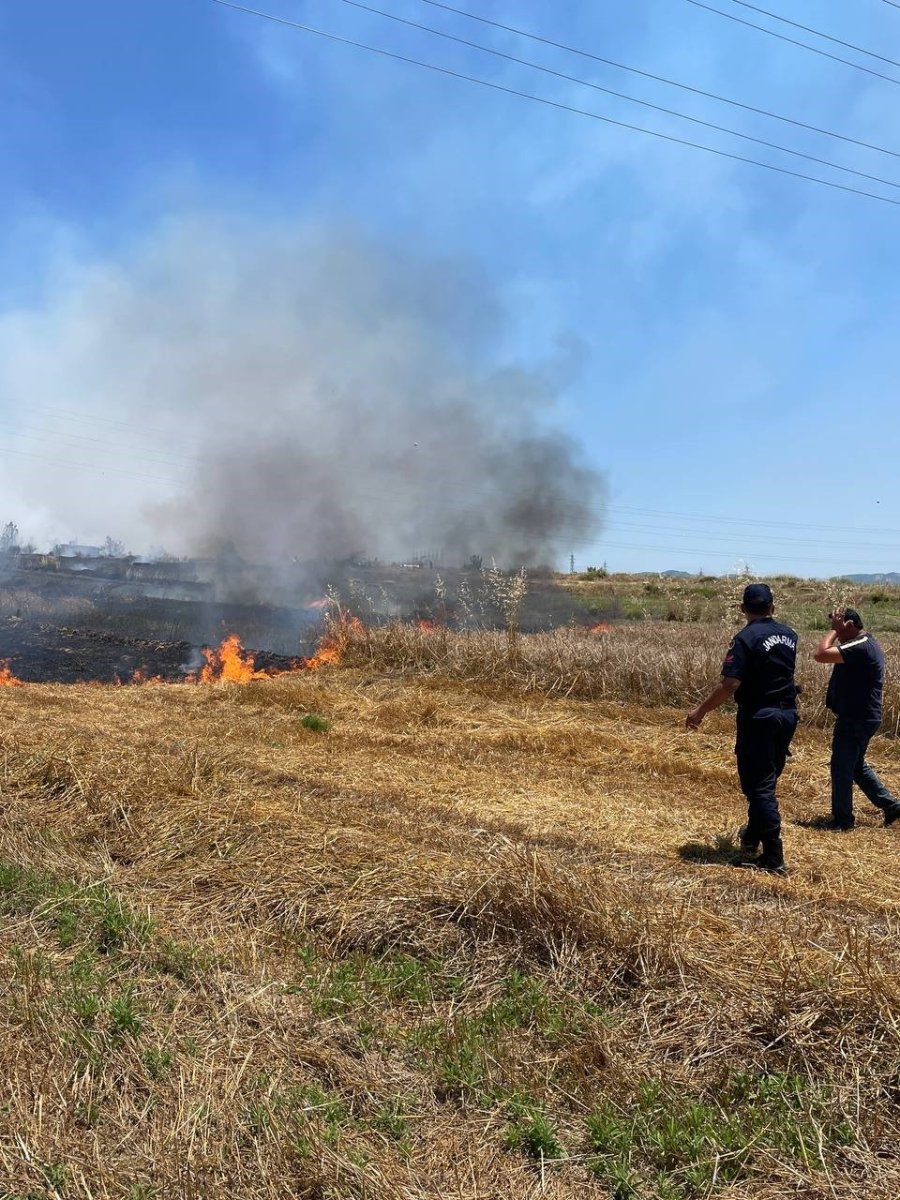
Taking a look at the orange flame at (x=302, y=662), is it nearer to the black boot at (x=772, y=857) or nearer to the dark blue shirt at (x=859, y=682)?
the dark blue shirt at (x=859, y=682)

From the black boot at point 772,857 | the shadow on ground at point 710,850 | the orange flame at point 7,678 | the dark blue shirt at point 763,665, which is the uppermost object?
the dark blue shirt at point 763,665

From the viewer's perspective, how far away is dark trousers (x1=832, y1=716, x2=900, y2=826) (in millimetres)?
7383

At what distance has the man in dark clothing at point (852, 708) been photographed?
290 inches

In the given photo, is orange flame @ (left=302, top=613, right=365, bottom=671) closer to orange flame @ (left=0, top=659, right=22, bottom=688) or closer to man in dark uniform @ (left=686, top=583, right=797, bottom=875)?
orange flame @ (left=0, top=659, right=22, bottom=688)

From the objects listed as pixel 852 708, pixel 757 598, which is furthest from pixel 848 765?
pixel 757 598

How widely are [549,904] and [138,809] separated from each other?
3478 mm

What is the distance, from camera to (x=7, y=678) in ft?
56.7

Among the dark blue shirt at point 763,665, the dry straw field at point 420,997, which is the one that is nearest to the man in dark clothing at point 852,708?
the dry straw field at point 420,997

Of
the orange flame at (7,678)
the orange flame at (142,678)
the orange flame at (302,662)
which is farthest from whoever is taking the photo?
the orange flame at (142,678)

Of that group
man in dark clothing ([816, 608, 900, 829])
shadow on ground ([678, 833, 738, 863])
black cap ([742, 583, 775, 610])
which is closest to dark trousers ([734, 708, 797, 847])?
shadow on ground ([678, 833, 738, 863])

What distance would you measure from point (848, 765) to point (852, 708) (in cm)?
53

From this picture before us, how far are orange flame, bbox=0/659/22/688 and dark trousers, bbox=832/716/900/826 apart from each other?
14219mm

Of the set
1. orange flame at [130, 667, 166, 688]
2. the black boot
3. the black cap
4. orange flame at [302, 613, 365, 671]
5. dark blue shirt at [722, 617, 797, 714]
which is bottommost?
orange flame at [130, 667, 166, 688]

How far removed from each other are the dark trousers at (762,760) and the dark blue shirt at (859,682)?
164 cm
